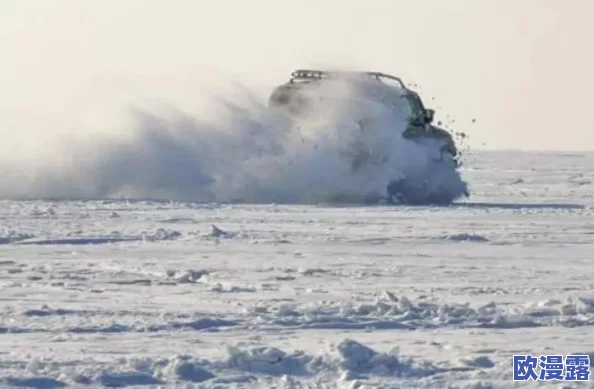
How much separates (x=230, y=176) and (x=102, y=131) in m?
2.83

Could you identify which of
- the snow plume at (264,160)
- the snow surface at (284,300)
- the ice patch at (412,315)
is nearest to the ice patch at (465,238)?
the snow surface at (284,300)

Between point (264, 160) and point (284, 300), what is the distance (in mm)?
15697

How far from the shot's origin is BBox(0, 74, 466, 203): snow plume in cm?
2688

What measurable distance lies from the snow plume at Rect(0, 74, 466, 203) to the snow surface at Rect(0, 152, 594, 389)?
6219 mm

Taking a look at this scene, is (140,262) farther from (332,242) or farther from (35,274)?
(332,242)

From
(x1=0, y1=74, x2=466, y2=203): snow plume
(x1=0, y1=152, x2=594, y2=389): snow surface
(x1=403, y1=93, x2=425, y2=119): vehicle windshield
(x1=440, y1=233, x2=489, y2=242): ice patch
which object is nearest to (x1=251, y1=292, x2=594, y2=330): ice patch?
(x1=0, y1=152, x2=594, y2=389): snow surface

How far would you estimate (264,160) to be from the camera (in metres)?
26.9

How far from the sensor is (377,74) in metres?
27.3

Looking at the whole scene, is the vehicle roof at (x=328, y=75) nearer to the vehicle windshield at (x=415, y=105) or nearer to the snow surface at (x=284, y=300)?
the vehicle windshield at (x=415, y=105)

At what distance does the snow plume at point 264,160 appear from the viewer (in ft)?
88.2

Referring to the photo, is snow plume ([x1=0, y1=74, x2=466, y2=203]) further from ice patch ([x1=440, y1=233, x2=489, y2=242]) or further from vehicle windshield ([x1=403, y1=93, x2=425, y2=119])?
ice patch ([x1=440, y1=233, x2=489, y2=242])

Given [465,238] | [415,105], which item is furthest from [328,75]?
[465,238]

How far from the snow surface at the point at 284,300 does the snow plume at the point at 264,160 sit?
6.22 meters

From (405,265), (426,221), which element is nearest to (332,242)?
(405,265)
